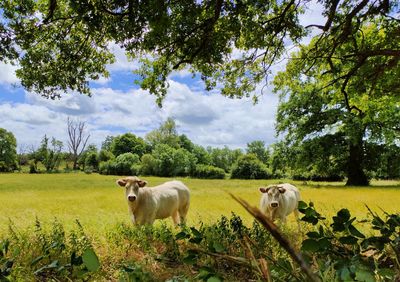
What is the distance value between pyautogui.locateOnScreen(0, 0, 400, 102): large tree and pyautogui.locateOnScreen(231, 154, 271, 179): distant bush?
67.5 metres

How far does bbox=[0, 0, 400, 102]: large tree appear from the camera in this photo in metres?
7.91

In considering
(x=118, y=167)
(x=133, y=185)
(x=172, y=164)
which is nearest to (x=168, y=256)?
(x=133, y=185)

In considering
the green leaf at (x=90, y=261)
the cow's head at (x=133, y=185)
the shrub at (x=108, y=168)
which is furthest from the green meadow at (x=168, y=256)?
the shrub at (x=108, y=168)

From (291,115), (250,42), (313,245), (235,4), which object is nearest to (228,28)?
(235,4)

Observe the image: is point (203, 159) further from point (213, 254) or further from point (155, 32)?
point (213, 254)

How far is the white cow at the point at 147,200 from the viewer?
1101 centimetres

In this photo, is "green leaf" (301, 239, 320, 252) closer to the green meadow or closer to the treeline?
the green meadow

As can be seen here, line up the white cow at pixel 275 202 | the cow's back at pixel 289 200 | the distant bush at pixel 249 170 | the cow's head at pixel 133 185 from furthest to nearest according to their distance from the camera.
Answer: the distant bush at pixel 249 170
the cow's back at pixel 289 200
the white cow at pixel 275 202
the cow's head at pixel 133 185

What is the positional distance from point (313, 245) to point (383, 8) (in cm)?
895

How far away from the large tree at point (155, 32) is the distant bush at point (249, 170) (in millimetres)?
67467

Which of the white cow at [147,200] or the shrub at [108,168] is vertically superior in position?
the shrub at [108,168]

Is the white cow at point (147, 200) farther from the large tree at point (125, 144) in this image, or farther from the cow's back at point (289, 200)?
the large tree at point (125, 144)

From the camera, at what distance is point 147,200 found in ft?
36.7

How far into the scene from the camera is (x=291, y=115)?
144 feet
